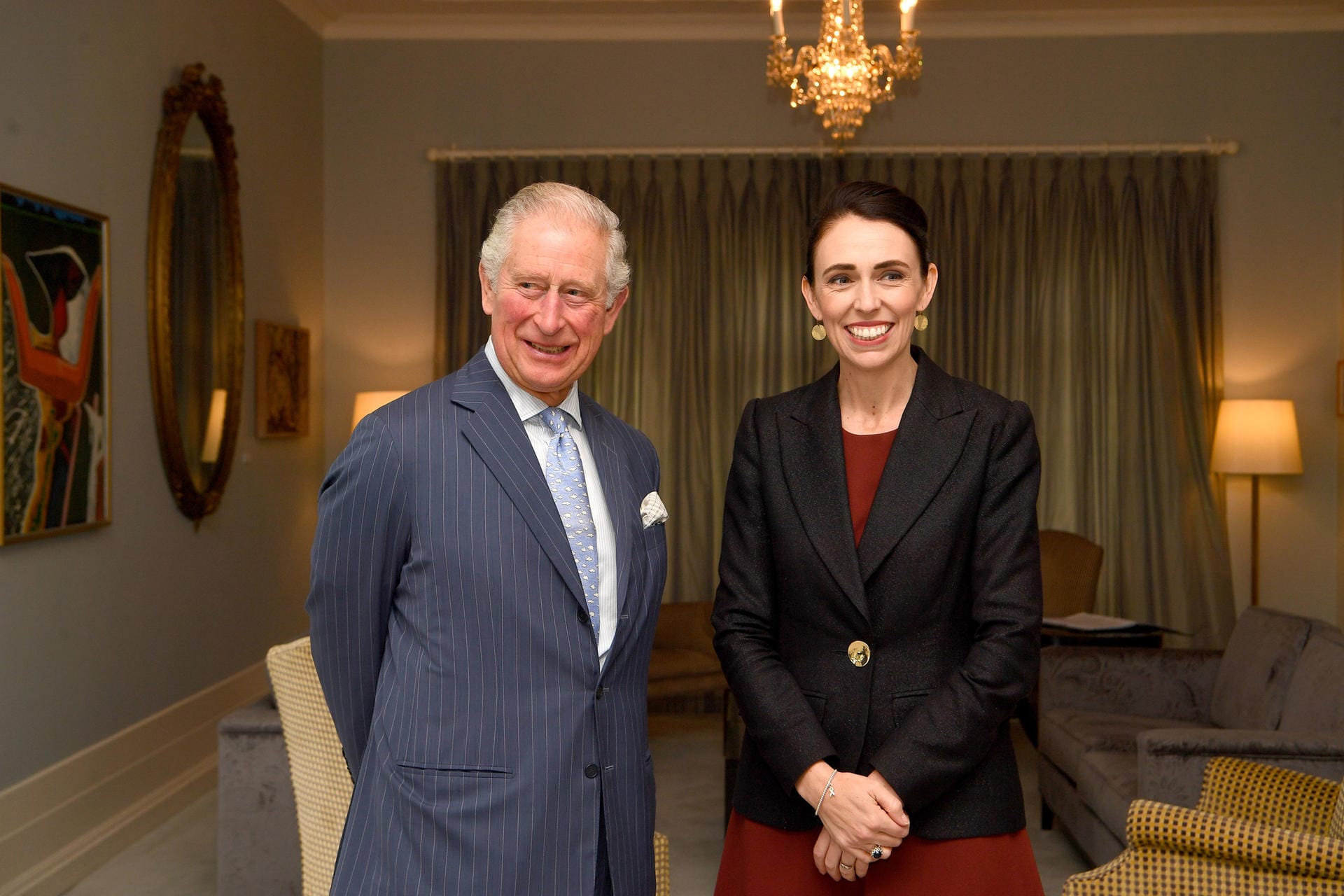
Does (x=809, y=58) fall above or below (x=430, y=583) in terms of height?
above

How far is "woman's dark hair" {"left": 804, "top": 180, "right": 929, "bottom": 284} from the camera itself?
5.66 feet

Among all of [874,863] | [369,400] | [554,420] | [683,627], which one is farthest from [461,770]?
[369,400]

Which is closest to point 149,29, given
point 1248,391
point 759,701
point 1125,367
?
point 759,701

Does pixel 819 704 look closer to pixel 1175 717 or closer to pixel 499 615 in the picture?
pixel 499 615

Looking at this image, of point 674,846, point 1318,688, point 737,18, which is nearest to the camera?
point 1318,688

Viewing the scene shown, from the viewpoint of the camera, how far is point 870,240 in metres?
1.72

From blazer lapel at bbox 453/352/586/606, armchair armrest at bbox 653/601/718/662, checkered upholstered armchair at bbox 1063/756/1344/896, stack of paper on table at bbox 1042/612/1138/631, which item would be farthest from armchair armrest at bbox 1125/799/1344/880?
armchair armrest at bbox 653/601/718/662

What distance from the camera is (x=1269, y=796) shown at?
8.97 feet

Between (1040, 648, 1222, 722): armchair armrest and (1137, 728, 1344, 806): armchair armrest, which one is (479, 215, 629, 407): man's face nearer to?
(1137, 728, 1344, 806): armchair armrest

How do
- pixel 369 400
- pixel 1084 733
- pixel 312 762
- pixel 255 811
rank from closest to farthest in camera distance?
pixel 312 762 → pixel 255 811 → pixel 1084 733 → pixel 369 400

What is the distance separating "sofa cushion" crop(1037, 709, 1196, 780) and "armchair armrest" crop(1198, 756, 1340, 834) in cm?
91

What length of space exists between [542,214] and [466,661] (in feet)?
2.00

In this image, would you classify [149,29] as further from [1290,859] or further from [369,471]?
[1290,859]

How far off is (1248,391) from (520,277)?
19.5ft
